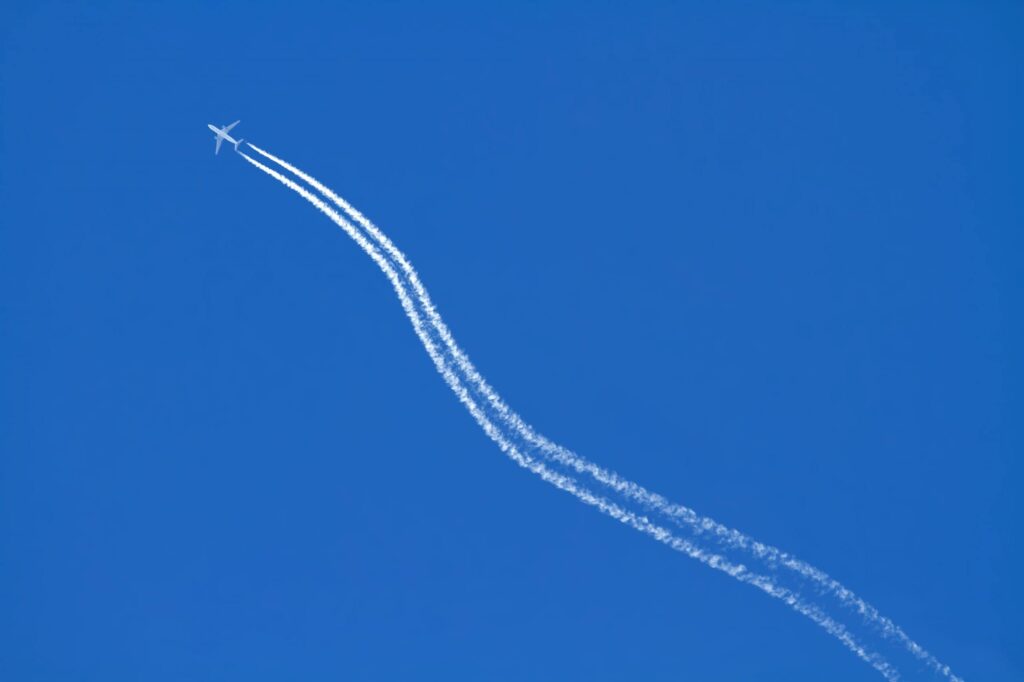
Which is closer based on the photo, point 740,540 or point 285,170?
point 740,540

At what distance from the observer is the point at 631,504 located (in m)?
9.62

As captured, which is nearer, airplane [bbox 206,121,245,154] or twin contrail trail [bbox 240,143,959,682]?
twin contrail trail [bbox 240,143,959,682]

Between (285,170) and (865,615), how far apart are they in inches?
306

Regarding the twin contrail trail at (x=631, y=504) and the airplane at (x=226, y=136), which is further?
the airplane at (x=226, y=136)

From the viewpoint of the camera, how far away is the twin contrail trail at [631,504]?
30.9ft

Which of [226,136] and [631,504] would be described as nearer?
[631,504]

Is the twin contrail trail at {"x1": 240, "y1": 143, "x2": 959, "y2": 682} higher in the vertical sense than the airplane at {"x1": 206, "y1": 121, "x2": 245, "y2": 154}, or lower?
lower

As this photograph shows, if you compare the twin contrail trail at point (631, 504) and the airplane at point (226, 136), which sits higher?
the airplane at point (226, 136)

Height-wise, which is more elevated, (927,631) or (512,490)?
(927,631)

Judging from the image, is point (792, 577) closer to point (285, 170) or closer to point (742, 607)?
point (742, 607)

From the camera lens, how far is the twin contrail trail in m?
9.41

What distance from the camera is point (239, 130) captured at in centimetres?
1026

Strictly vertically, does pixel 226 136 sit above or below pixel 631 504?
above

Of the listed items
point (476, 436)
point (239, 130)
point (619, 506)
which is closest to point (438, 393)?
point (476, 436)
